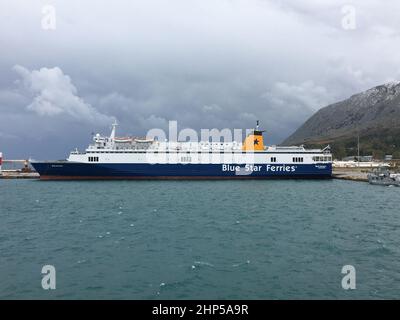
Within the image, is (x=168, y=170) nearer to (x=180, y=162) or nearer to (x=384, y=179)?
(x=180, y=162)

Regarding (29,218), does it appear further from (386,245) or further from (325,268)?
(386,245)

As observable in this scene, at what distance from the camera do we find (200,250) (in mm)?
17562

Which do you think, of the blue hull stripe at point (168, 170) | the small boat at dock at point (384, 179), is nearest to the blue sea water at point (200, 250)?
the small boat at dock at point (384, 179)

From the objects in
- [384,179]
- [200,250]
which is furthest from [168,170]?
[200,250]

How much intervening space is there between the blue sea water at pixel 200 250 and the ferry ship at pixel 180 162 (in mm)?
27442

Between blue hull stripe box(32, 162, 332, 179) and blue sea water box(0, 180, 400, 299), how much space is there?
2716 cm

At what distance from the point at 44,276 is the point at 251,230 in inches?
480

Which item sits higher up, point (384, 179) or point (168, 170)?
point (168, 170)

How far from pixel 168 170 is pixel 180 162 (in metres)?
2.47

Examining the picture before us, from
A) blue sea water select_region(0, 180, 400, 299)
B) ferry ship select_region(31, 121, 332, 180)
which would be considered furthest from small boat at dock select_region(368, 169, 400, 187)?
blue sea water select_region(0, 180, 400, 299)

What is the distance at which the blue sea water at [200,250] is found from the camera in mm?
12797
